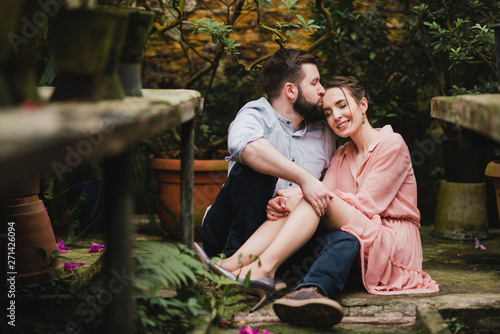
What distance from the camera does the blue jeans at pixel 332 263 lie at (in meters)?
2.30

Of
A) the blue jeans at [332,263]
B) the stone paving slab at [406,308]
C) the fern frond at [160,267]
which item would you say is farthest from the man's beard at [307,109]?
the fern frond at [160,267]

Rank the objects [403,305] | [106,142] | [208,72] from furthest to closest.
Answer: [208,72], [403,305], [106,142]

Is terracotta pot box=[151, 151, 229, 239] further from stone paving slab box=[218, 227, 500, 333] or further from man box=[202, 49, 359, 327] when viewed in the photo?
stone paving slab box=[218, 227, 500, 333]

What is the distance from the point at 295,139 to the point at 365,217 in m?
0.73

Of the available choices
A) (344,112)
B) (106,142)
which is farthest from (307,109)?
(106,142)

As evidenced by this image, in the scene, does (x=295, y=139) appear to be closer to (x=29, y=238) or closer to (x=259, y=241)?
(x=259, y=241)

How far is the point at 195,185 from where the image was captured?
12.5 ft

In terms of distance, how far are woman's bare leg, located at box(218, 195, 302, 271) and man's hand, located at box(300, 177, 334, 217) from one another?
0.16m

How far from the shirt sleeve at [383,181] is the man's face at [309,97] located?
524 millimetres

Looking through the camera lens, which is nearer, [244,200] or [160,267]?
[160,267]

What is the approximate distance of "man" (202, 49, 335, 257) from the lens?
265 cm

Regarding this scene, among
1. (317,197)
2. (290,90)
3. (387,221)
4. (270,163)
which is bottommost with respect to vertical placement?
(387,221)

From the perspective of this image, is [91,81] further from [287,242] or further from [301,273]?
[301,273]

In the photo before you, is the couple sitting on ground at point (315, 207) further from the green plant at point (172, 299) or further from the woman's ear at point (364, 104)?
the green plant at point (172, 299)
